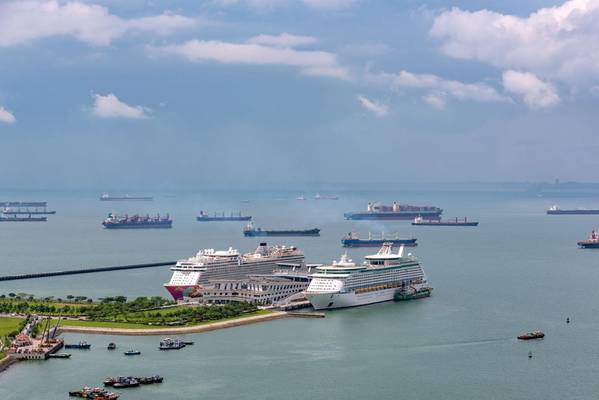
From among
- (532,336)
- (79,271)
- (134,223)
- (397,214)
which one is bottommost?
(532,336)

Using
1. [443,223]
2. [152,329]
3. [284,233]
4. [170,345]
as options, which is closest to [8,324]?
[152,329]

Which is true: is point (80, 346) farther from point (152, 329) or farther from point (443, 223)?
point (443, 223)

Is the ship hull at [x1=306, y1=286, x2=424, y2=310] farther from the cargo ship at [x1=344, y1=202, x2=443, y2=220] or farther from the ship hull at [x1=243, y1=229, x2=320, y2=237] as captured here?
the cargo ship at [x1=344, y1=202, x2=443, y2=220]

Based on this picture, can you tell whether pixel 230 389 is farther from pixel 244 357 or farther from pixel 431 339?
pixel 431 339

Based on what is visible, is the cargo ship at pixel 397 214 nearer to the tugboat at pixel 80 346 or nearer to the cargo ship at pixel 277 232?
the cargo ship at pixel 277 232

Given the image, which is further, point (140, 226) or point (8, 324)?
point (140, 226)

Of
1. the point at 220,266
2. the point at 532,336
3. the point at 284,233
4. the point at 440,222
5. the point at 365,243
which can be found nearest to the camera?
the point at 532,336

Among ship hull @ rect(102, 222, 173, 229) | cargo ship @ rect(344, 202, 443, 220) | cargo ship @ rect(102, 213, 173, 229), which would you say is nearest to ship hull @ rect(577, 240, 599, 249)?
cargo ship @ rect(344, 202, 443, 220)
